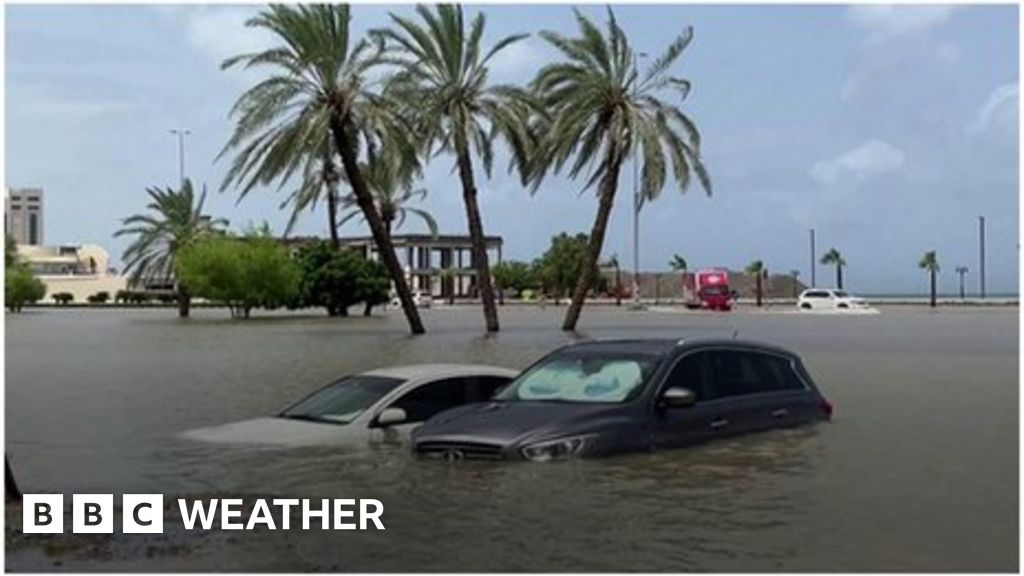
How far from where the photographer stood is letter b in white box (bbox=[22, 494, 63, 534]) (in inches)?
332

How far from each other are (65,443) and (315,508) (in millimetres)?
6327

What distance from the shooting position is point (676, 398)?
11383mm

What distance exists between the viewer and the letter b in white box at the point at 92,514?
8469 mm

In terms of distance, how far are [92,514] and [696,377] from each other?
17.2 ft

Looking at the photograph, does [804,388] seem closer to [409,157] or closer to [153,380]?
[153,380]

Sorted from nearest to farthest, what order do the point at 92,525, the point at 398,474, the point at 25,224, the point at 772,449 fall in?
the point at 92,525 < the point at 398,474 < the point at 772,449 < the point at 25,224

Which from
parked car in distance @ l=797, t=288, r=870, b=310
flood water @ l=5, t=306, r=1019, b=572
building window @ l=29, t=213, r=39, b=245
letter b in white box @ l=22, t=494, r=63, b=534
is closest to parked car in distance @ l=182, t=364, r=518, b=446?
flood water @ l=5, t=306, r=1019, b=572

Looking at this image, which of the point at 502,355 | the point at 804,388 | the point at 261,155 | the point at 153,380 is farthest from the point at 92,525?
the point at 261,155

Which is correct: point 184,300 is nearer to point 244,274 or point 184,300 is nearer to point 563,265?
point 244,274

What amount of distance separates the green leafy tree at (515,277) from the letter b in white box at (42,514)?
383 ft

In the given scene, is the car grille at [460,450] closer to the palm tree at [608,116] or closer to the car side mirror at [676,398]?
the car side mirror at [676,398]

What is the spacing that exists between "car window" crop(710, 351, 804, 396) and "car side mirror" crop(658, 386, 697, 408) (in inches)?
33.7

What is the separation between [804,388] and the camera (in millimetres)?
13352

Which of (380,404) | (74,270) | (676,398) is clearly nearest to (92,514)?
(380,404)
